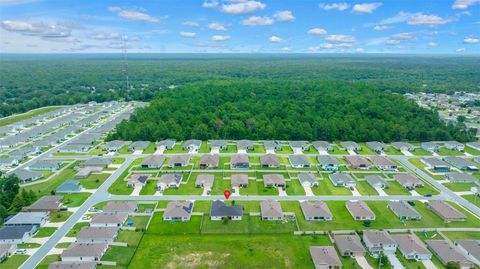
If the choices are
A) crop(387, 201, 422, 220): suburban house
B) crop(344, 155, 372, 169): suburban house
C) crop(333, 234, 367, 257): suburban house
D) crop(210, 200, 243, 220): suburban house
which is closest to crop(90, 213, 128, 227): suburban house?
crop(210, 200, 243, 220): suburban house

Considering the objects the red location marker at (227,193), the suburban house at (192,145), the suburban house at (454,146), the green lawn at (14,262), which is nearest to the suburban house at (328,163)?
the red location marker at (227,193)

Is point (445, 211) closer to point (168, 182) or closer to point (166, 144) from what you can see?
point (168, 182)

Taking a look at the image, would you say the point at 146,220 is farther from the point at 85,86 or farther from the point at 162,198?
the point at 85,86

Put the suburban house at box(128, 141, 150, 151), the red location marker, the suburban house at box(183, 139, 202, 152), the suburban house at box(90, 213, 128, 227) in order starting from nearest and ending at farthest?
the suburban house at box(90, 213, 128, 227)
the red location marker
the suburban house at box(128, 141, 150, 151)
the suburban house at box(183, 139, 202, 152)

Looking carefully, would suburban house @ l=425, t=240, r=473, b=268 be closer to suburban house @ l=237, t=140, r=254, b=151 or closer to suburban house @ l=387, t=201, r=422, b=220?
suburban house @ l=387, t=201, r=422, b=220

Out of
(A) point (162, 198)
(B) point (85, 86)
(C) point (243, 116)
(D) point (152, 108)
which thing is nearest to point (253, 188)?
(A) point (162, 198)

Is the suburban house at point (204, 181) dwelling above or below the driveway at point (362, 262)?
Answer: above

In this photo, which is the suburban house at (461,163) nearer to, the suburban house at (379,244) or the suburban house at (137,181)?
the suburban house at (379,244)
